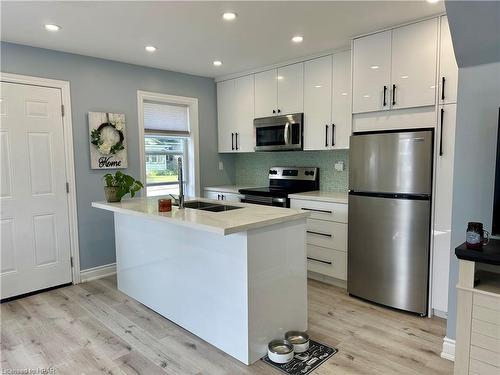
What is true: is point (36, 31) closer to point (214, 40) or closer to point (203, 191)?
point (214, 40)

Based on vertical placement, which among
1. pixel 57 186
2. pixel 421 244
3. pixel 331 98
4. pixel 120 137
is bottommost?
pixel 421 244

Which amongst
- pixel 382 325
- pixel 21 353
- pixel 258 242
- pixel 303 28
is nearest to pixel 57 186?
pixel 21 353

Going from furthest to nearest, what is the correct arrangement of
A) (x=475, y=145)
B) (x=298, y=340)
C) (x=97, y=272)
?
(x=97, y=272) < (x=298, y=340) < (x=475, y=145)

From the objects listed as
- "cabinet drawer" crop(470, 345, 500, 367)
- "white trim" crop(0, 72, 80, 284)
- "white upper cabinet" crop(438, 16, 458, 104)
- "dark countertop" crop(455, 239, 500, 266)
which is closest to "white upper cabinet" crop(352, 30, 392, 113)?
"white upper cabinet" crop(438, 16, 458, 104)

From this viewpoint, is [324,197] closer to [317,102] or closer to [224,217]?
[317,102]

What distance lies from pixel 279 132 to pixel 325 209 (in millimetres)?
1173

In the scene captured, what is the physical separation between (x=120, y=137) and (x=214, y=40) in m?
1.58

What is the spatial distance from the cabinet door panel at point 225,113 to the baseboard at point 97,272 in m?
2.17

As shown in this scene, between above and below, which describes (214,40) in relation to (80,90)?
above

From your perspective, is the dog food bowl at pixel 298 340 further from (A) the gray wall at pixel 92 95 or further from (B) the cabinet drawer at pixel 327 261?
(A) the gray wall at pixel 92 95

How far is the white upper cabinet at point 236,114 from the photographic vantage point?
4477 mm

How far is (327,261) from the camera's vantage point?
3.50m

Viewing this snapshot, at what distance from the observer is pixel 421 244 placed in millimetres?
2734

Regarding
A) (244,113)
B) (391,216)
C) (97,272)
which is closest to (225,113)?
(244,113)
